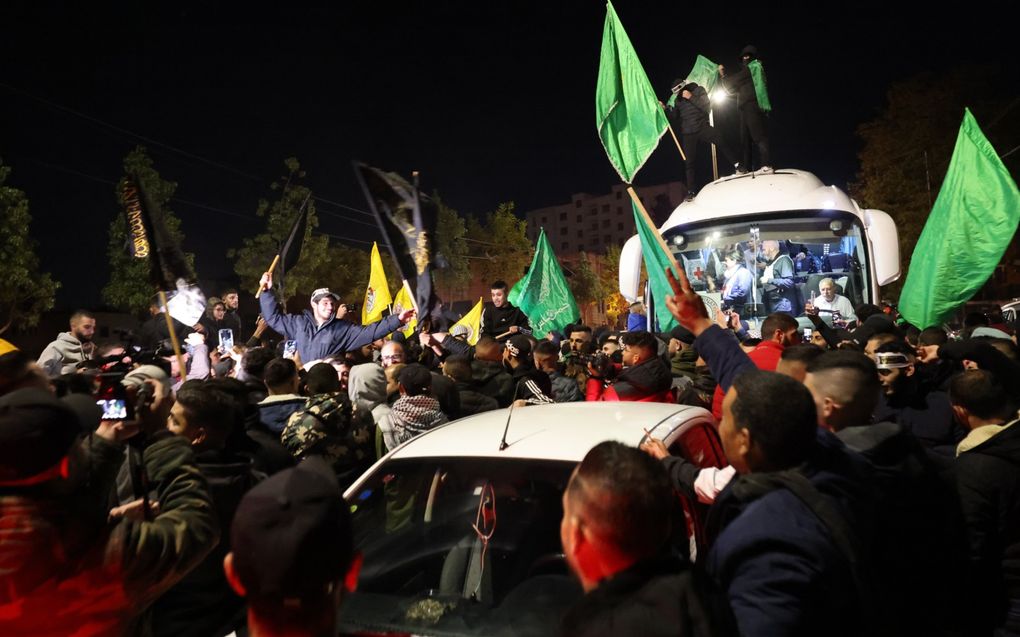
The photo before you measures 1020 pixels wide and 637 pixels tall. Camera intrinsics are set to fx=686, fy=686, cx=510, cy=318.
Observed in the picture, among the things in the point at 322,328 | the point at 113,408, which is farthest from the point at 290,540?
the point at 322,328

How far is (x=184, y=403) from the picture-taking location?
2.92 m

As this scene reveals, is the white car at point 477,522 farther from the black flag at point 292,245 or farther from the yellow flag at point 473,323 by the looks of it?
the yellow flag at point 473,323

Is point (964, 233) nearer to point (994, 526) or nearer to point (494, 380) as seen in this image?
point (494, 380)

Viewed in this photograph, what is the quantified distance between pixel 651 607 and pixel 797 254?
8.94m

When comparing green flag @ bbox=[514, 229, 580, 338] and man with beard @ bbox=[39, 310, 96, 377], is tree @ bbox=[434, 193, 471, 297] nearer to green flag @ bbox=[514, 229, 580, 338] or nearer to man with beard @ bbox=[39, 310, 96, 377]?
green flag @ bbox=[514, 229, 580, 338]

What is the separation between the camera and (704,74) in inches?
502

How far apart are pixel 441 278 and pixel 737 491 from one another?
49.5 metres

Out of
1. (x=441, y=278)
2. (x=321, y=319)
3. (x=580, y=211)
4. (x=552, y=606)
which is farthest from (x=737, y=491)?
(x=580, y=211)

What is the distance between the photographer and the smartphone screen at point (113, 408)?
98.5 inches

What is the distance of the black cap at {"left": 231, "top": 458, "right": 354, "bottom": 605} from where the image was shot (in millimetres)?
1502

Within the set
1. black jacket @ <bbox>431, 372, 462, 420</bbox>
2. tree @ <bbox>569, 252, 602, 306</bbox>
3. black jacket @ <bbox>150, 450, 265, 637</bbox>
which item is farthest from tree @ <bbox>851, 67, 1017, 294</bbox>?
tree @ <bbox>569, 252, 602, 306</bbox>

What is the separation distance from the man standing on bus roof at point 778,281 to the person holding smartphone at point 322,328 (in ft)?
16.9

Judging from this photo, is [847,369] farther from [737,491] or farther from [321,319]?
[321,319]

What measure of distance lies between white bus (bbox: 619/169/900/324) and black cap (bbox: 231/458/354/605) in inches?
342
